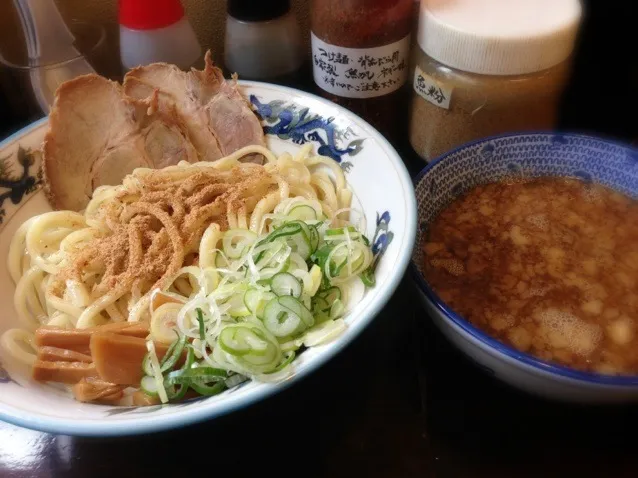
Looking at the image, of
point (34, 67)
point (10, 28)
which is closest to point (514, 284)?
point (34, 67)

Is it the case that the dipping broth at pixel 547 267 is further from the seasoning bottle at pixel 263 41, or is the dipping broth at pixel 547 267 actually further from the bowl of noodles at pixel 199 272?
the seasoning bottle at pixel 263 41

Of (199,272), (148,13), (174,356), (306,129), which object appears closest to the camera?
(174,356)

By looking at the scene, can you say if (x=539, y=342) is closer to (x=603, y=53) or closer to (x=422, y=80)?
(x=422, y=80)

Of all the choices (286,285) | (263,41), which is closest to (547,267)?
(286,285)

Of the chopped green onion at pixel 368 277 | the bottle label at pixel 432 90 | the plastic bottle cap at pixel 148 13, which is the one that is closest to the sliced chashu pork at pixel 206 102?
the plastic bottle cap at pixel 148 13

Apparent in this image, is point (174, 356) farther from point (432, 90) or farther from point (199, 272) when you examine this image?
point (432, 90)

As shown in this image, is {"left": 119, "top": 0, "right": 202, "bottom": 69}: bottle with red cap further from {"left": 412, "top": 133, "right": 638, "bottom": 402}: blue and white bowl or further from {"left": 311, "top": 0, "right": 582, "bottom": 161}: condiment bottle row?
{"left": 412, "top": 133, "right": 638, "bottom": 402}: blue and white bowl
